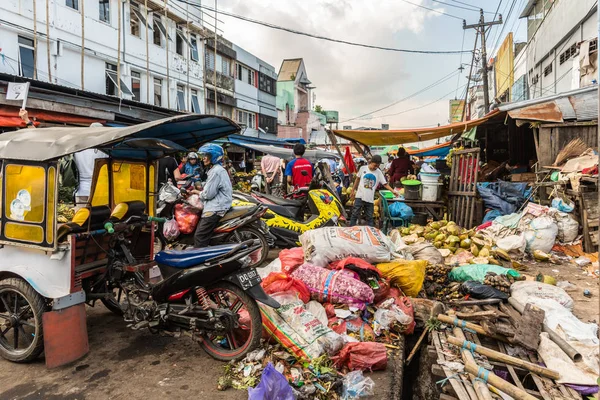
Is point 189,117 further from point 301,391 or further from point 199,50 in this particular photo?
point 199,50

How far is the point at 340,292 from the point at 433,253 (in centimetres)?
242

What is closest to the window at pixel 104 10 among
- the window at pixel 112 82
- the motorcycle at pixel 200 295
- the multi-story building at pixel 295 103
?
the window at pixel 112 82

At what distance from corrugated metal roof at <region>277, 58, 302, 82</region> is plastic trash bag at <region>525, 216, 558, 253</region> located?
1537 inches

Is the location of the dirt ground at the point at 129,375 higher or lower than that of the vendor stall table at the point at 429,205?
lower

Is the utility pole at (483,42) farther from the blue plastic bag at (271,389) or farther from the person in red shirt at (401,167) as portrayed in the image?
the blue plastic bag at (271,389)

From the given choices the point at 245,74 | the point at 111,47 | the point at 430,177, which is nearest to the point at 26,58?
the point at 111,47

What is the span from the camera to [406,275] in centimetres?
460

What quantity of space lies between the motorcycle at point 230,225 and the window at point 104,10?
13.7 meters

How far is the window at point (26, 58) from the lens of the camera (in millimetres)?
13469

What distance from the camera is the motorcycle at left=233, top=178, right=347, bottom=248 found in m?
7.11

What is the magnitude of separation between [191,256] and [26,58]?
1435 centimetres

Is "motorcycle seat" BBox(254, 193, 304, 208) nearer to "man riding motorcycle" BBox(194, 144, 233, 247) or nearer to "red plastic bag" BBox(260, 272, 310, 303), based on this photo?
"man riding motorcycle" BBox(194, 144, 233, 247)

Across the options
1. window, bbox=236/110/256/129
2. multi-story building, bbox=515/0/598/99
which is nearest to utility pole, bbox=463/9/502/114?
multi-story building, bbox=515/0/598/99

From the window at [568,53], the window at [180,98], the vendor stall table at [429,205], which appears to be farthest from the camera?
the window at [180,98]
